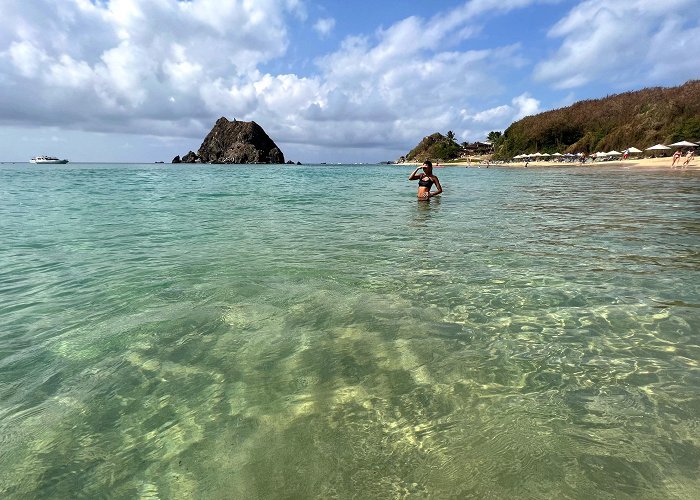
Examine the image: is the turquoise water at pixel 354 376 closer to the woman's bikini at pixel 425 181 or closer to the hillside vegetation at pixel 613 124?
the woman's bikini at pixel 425 181

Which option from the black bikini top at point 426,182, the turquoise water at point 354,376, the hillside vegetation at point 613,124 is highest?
the hillside vegetation at point 613,124

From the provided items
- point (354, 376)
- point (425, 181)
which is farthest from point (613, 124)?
point (354, 376)

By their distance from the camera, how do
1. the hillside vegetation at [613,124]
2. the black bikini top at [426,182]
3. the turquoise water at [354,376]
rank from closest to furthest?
the turquoise water at [354,376] < the black bikini top at [426,182] < the hillside vegetation at [613,124]

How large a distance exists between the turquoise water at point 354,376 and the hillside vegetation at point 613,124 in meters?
91.9

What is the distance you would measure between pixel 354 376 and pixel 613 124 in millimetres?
121230

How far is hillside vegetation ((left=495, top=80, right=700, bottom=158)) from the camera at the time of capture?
79.1 meters

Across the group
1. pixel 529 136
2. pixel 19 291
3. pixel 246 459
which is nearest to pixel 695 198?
pixel 246 459

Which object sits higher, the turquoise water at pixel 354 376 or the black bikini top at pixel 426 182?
the black bikini top at pixel 426 182

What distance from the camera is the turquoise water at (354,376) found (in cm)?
256

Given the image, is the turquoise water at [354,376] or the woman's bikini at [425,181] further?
the woman's bikini at [425,181]

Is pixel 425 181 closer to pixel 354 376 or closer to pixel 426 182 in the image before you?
pixel 426 182

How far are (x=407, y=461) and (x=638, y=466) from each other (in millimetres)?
1506

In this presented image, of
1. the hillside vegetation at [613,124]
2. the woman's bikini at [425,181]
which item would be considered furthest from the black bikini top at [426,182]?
the hillside vegetation at [613,124]

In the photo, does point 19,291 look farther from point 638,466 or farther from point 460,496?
point 638,466
